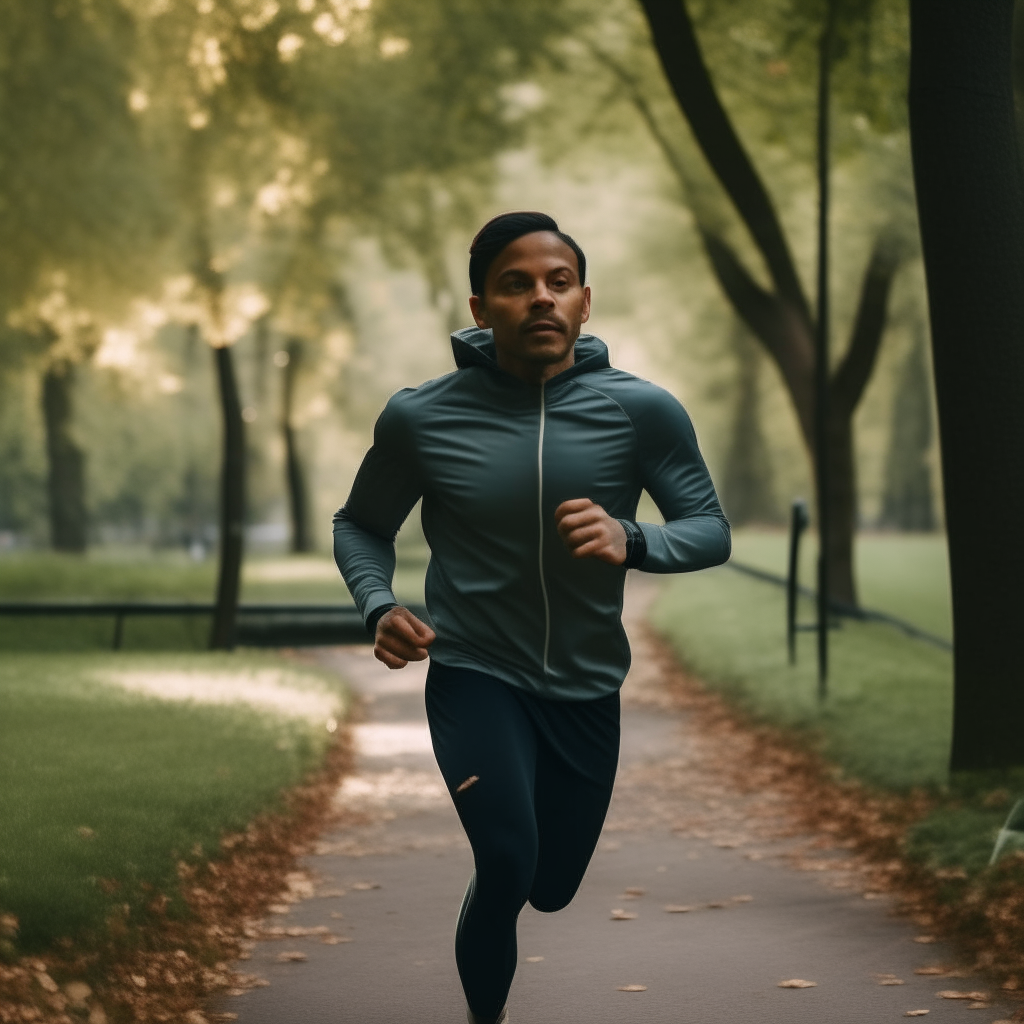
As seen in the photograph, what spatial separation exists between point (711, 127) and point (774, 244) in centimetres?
250

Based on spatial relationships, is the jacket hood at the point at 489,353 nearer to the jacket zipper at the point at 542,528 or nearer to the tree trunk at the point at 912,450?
the jacket zipper at the point at 542,528

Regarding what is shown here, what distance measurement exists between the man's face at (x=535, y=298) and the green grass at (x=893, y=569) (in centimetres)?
1553

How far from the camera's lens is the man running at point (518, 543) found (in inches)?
167

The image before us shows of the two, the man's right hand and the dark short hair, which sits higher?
the dark short hair

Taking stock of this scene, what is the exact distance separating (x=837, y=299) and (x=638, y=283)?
334 inches

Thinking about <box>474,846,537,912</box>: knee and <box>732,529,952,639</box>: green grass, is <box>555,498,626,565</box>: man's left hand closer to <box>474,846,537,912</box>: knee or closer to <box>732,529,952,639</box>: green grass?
<box>474,846,537,912</box>: knee

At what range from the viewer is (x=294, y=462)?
42031mm

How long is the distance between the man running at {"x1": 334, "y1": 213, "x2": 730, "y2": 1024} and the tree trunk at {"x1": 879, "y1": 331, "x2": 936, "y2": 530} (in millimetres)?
43226

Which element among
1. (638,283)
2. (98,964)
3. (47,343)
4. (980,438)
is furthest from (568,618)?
(638,283)

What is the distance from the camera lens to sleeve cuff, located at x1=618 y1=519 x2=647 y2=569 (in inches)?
155

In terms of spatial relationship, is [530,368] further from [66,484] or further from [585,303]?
[66,484]

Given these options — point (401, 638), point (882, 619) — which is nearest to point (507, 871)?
point (401, 638)

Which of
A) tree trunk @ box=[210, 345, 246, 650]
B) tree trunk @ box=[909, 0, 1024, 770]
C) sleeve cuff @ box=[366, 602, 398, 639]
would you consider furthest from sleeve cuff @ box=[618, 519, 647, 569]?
tree trunk @ box=[210, 345, 246, 650]

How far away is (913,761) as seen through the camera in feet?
32.4
